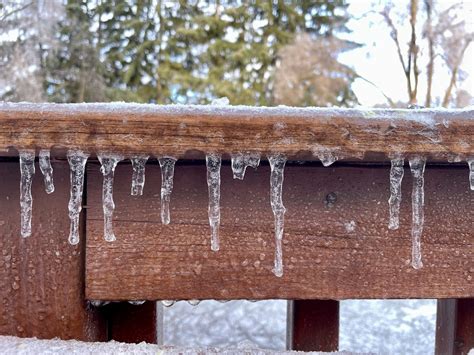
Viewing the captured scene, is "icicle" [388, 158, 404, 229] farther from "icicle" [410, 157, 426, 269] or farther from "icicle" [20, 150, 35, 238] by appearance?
"icicle" [20, 150, 35, 238]

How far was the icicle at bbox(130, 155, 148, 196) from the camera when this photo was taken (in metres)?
0.46

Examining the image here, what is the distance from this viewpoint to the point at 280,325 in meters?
3.05

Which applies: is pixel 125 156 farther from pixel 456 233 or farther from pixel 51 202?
pixel 456 233

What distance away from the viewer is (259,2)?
966 cm

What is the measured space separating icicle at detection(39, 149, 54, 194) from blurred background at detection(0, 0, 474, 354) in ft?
24.8

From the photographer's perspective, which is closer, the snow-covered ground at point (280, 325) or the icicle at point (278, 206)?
the icicle at point (278, 206)

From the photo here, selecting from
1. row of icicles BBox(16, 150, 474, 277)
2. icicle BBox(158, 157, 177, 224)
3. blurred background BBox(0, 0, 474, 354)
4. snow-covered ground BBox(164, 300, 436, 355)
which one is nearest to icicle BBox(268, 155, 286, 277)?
row of icicles BBox(16, 150, 474, 277)

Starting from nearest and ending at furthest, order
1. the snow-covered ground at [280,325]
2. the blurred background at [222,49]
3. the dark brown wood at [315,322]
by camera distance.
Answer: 1. the dark brown wood at [315,322]
2. the snow-covered ground at [280,325]
3. the blurred background at [222,49]

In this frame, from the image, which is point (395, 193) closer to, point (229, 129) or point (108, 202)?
point (229, 129)

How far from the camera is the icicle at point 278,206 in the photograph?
477 millimetres

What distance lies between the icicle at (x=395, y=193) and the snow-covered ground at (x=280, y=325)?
2375 millimetres

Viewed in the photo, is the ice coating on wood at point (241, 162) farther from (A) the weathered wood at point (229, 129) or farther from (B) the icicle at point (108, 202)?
(B) the icicle at point (108, 202)

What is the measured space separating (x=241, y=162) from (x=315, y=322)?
0.35 meters

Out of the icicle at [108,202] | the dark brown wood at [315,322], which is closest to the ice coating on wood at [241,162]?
the icicle at [108,202]
